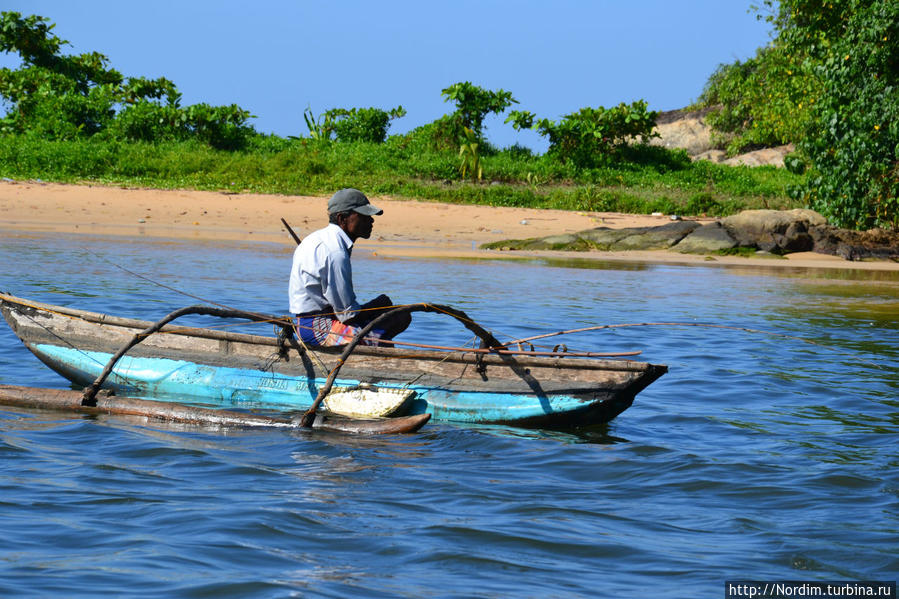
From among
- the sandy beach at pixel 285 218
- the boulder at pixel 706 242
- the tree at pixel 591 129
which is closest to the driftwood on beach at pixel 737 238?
the boulder at pixel 706 242

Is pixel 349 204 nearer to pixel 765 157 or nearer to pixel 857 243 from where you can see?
pixel 857 243

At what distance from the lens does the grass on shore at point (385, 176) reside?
2184cm

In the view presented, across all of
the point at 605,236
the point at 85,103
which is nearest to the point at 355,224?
the point at 605,236

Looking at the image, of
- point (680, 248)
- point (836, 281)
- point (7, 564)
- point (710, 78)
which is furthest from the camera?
point (710, 78)

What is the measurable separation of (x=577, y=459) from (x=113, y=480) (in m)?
2.67

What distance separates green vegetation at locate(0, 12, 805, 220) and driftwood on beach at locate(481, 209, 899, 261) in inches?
105

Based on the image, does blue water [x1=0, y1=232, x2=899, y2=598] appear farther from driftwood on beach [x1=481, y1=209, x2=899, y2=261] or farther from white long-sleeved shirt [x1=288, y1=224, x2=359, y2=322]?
driftwood on beach [x1=481, y1=209, x2=899, y2=261]

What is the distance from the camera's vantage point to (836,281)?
50.3 ft

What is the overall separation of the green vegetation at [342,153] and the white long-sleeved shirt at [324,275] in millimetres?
15082


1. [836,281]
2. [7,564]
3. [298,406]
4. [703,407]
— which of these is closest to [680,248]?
[836,281]

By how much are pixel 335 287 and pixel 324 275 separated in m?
0.11

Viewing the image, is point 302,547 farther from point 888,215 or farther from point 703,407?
point 888,215

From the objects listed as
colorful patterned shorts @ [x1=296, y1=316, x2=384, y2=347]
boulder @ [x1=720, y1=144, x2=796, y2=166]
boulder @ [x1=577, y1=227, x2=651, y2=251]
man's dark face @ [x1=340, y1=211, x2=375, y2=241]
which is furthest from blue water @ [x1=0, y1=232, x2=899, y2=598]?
boulder @ [x1=720, y1=144, x2=796, y2=166]

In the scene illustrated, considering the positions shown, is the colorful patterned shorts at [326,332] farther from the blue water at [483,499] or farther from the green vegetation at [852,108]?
the green vegetation at [852,108]
